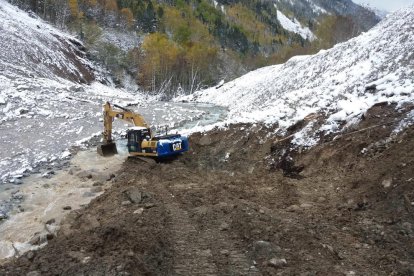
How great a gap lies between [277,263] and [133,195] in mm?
6020

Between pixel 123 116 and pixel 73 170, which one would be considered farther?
pixel 123 116

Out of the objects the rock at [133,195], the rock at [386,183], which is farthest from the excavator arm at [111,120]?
the rock at [386,183]

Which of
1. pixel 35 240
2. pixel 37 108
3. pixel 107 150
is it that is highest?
pixel 37 108

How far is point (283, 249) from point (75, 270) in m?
4.10

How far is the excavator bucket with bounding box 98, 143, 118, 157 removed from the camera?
2094 cm

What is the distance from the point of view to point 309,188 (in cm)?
1294

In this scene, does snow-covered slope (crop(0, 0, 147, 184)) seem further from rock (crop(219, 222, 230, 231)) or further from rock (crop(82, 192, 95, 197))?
rock (crop(219, 222, 230, 231))

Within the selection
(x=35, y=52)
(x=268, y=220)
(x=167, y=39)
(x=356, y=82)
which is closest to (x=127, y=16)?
(x=167, y=39)

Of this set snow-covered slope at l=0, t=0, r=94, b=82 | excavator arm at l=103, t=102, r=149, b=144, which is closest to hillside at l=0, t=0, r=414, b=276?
excavator arm at l=103, t=102, r=149, b=144

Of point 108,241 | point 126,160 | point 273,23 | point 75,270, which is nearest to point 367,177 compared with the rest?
point 108,241

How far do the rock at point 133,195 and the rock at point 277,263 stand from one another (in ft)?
18.2

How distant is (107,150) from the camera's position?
69.1 feet

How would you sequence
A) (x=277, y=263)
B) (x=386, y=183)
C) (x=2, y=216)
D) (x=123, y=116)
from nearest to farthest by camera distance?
(x=277, y=263), (x=386, y=183), (x=2, y=216), (x=123, y=116)

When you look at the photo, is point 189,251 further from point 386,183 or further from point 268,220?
point 386,183
